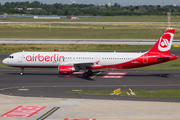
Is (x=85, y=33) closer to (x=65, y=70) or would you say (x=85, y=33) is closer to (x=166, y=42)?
(x=166, y=42)

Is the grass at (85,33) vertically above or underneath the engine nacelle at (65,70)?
above

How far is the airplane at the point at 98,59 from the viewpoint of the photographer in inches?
1896

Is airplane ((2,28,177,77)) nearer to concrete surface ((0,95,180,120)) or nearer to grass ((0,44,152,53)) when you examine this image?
concrete surface ((0,95,180,120))

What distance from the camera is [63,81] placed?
44969mm

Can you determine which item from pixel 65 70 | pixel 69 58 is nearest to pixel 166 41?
pixel 69 58

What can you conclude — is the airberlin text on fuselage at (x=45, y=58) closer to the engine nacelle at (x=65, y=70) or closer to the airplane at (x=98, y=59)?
the airplane at (x=98, y=59)

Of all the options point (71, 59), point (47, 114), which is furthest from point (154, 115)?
point (71, 59)

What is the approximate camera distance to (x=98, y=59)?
4900 centimetres

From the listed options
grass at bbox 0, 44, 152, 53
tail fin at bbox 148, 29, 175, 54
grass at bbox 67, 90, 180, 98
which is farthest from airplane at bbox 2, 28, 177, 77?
grass at bbox 0, 44, 152, 53

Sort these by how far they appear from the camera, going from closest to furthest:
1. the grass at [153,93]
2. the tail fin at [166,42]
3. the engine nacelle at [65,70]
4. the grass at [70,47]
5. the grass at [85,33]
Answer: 1. the grass at [153,93]
2. the engine nacelle at [65,70]
3. the tail fin at [166,42]
4. the grass at [70,47]
5. the grass at [85,33]

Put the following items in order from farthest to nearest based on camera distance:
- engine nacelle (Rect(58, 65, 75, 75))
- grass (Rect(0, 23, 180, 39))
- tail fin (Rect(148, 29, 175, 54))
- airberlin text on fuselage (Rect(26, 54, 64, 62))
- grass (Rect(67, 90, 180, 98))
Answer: grass (Rect(0, 23, 180, 39))
airberlin text on fuselage (Rect(26, 54, 64, 62))
tail fin (Rect(148, 29, 175, 54))
engine nacelle (Rect(58, 65, 75, 75))
grass (Rect(67, 90, 180, 98))

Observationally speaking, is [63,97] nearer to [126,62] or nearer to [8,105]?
[8,105]

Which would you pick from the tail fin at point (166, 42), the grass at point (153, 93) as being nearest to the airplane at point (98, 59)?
the tail fin at point (166, 42)

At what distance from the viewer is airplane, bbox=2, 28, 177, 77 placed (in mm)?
48156
